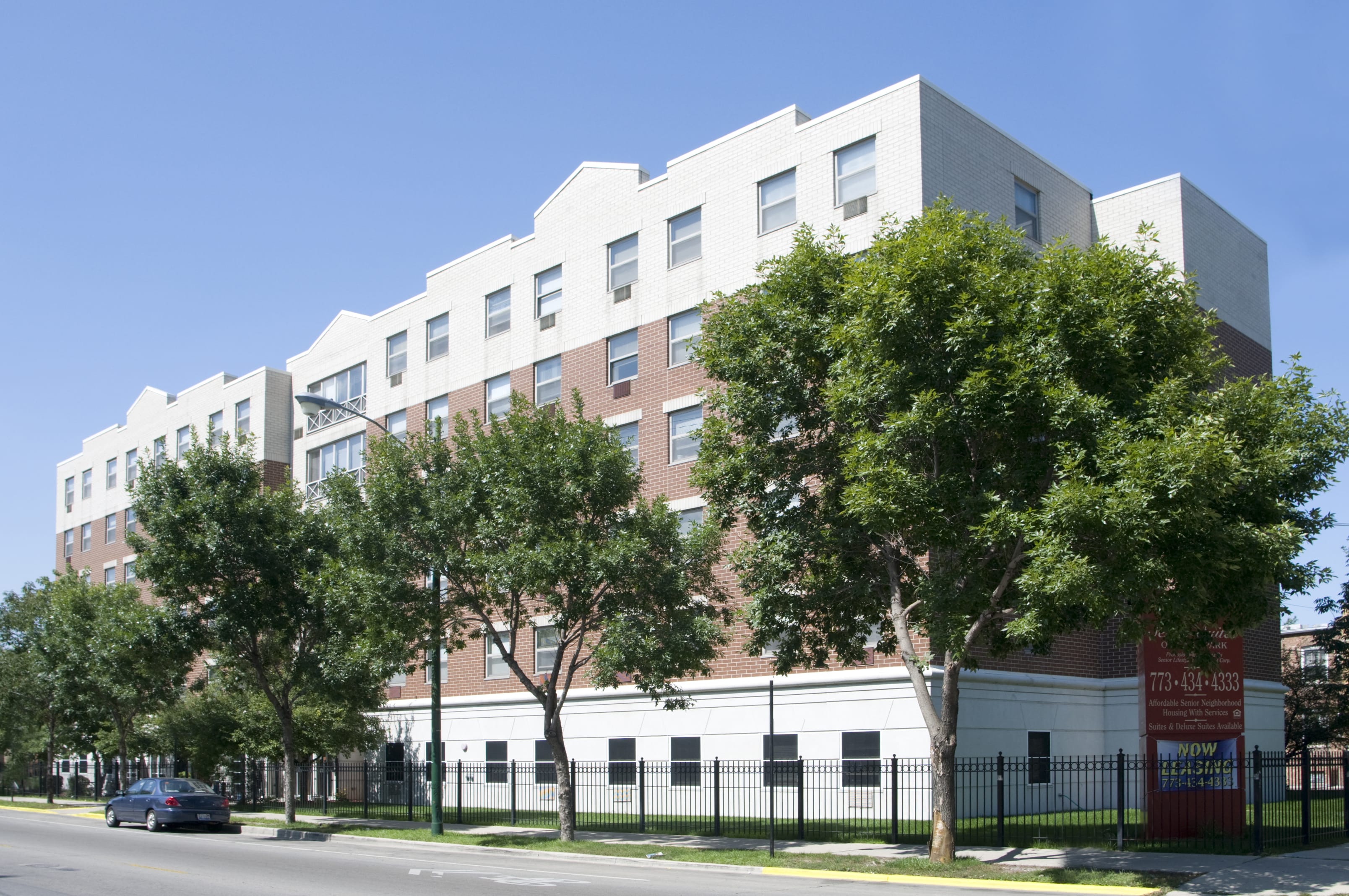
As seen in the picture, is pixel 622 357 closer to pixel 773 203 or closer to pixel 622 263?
pixel 622 263

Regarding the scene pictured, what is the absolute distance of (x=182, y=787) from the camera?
3034 cm

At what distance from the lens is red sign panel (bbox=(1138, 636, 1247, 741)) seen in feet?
64.7

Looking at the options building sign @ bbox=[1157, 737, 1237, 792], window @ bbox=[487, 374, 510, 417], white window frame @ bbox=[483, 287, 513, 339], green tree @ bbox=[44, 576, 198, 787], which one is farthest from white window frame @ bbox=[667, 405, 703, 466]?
building sign @ bbox=[1157, 737, 1237, 792]

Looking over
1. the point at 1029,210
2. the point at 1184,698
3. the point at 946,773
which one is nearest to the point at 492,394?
the point at 1029,210

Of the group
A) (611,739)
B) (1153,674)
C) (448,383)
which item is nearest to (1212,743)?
(1153,674)

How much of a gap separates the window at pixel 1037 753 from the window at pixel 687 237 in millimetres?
15312

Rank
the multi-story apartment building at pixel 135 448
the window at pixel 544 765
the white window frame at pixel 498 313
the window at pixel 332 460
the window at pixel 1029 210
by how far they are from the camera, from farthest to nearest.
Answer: the multi-story apartment building at pixel 135 448, the window at pixel 332 460, the white window frame at pixel 498 313, the window at pixel 544 765, the window at pixel 1029 210

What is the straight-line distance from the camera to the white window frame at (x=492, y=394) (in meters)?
38.6

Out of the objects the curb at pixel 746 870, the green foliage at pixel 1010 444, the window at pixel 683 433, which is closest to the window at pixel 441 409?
the window at pixel 683 433

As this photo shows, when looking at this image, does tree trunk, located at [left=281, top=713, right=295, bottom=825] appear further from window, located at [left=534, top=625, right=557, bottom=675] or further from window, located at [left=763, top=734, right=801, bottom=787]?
window, located at [left=763, top=734, right=801, bottom=787]

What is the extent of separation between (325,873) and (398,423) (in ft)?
84.4

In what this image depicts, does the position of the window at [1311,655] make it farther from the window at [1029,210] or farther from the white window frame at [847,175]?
the white window frame at [847,175]

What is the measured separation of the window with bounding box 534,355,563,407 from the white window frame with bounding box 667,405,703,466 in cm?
512

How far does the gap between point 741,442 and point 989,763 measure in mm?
10963
